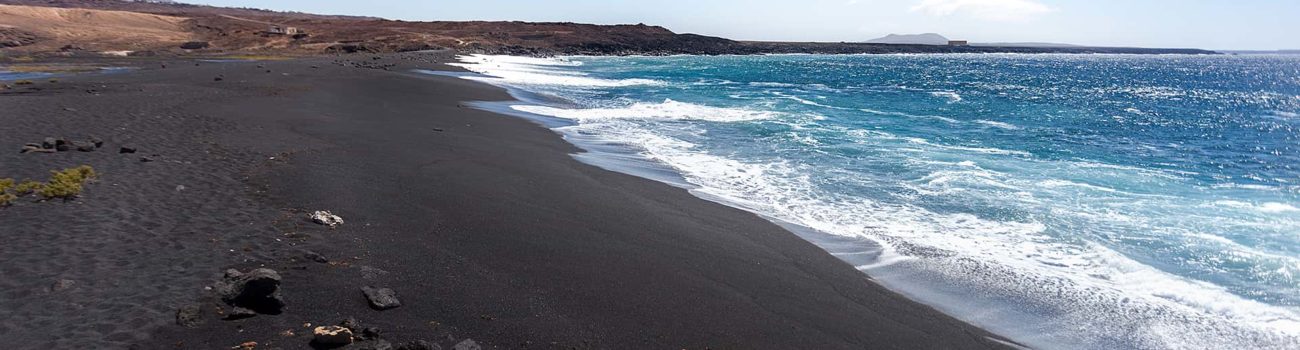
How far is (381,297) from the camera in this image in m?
5.81

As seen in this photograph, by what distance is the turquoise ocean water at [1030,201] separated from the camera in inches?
285

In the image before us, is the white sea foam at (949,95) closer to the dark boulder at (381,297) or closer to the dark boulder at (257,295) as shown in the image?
the dark boulder at (381,297)

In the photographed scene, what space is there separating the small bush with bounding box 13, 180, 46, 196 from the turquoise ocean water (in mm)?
9064

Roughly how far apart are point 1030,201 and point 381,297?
11.2 meters

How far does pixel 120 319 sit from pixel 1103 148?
23.2 metres

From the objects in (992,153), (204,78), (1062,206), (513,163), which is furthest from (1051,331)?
(204,78)

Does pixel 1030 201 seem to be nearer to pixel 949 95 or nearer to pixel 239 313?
pixel 239 313

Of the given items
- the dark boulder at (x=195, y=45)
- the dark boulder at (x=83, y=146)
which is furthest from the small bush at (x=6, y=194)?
the dark boulder at (x=195, y=45)

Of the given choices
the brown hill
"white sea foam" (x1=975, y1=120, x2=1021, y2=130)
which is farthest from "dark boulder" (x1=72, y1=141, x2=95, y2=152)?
the brown hill

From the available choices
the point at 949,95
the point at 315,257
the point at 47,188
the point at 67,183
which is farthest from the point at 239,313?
the point at 949,95

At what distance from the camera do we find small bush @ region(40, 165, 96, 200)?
8.22m

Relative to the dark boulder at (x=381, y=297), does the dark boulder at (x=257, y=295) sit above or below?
above

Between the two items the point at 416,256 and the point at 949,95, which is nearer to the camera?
the point at 416,256

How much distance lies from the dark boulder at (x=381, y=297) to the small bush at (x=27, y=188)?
5686 millimetres
